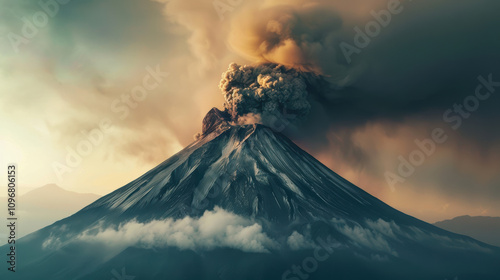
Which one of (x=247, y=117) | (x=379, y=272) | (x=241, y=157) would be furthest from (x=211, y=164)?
(x=379, y=272)

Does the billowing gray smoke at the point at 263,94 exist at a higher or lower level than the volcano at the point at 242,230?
higher

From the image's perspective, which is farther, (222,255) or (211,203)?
(211,203)

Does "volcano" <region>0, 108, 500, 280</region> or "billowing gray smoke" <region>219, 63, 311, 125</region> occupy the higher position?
"billowing gray smoke" <region>219, 63, 311, 125</region>

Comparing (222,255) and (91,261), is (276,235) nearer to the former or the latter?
(222,255)

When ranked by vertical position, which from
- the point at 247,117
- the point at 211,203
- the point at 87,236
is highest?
the point at 247,117

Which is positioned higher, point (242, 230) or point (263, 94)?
point (263, 94)
